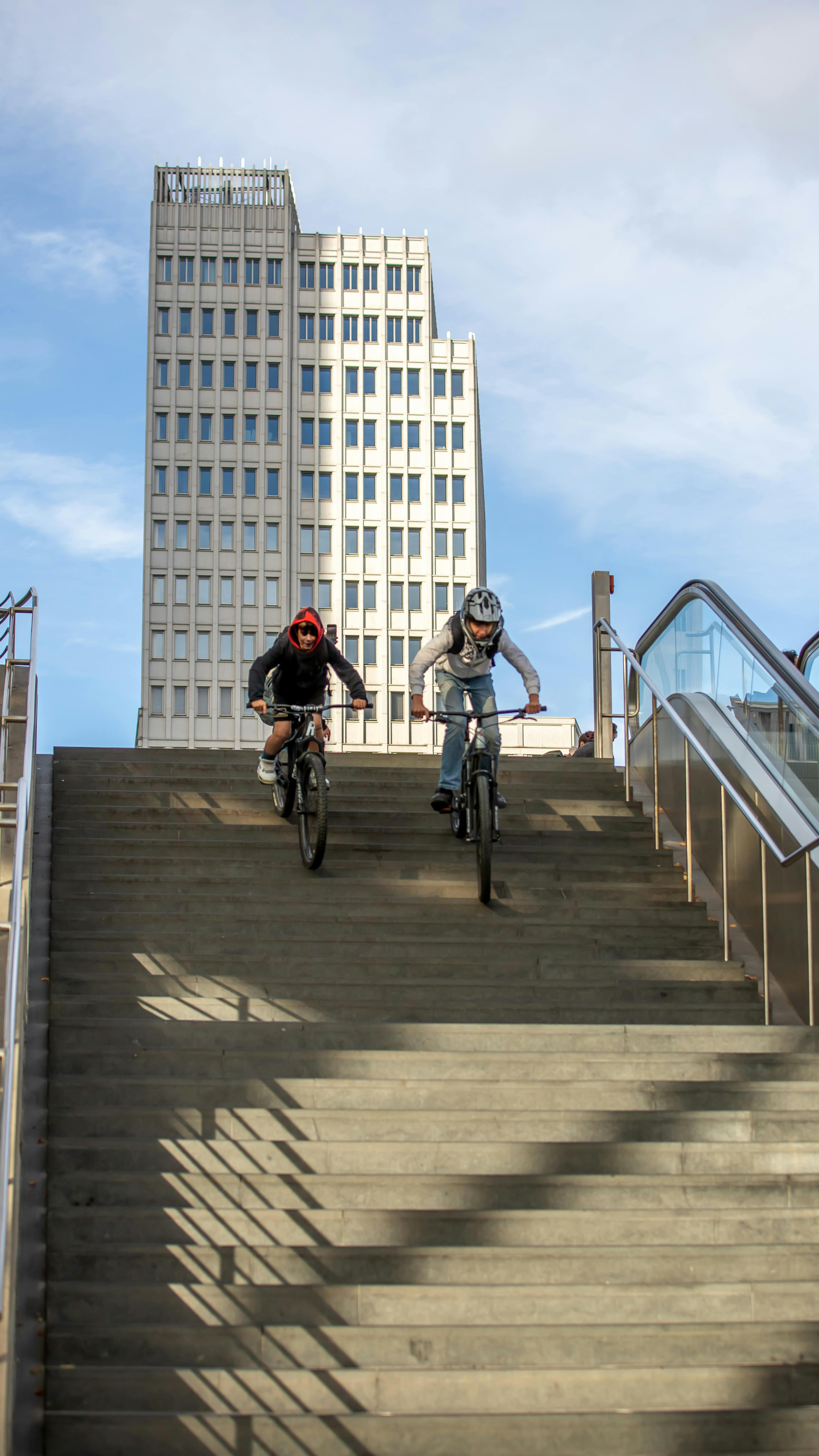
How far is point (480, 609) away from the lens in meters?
8.87

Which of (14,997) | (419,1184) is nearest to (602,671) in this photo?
(419,1184)

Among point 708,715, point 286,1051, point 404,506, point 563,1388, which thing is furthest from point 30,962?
point 404,506

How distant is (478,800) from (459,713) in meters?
0.82

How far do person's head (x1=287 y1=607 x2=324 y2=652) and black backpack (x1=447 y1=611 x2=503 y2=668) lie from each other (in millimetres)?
836

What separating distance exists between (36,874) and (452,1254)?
404 cm

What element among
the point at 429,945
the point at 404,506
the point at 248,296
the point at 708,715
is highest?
the point at 248,296

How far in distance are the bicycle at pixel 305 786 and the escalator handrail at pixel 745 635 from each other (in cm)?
224

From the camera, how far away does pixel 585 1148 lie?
5.17 m

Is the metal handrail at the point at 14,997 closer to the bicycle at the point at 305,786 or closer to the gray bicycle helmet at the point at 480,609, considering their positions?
the bicycle at the point at 305,786

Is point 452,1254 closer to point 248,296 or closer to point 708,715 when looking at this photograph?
point 708,715

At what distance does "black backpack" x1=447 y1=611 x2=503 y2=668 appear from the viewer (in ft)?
29.6

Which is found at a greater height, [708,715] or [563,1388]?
[708,715]

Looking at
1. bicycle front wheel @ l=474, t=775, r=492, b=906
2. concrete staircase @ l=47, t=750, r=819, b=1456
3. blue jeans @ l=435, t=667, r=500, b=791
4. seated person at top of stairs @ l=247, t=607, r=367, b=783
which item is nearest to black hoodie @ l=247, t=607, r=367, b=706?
seated person at top of stairs @ l=247, t=607, r=367, b=783

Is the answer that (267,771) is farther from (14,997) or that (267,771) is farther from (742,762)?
(14,997)
